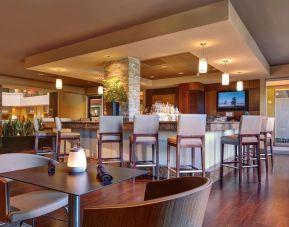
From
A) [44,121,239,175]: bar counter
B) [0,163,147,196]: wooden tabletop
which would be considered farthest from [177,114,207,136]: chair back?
[0,163,147,196]: wooden tabletop

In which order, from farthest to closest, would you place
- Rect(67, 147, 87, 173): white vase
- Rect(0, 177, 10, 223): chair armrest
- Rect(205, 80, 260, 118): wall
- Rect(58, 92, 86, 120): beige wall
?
Rect(58, 92, 86, 120): beige wall, Rect(205, 80, 260, 118): wall, Rect(67, 147, 87, 173): white vase, Rect(0, 177, 10, 223): chair armrest

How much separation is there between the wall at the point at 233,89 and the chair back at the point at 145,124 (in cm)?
556

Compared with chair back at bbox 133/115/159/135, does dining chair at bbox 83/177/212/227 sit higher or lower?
lower

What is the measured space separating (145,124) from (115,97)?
172 cm

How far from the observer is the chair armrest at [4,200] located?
1431 mm

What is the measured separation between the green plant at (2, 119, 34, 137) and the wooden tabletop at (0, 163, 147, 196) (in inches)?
268

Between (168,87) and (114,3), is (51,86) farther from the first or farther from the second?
(114,3)

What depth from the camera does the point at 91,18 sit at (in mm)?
4047

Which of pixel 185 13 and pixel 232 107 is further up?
pixel 185 13

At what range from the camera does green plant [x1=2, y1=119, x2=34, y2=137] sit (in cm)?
757

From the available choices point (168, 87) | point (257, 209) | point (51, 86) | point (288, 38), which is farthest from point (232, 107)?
point (51, 86)

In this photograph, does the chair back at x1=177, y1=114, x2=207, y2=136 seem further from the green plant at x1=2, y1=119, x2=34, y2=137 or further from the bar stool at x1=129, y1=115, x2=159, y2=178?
the green plant at x1=2, y1=119, x2=34, y2=137

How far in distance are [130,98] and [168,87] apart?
4847 millimetres

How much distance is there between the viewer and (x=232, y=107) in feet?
28.6
